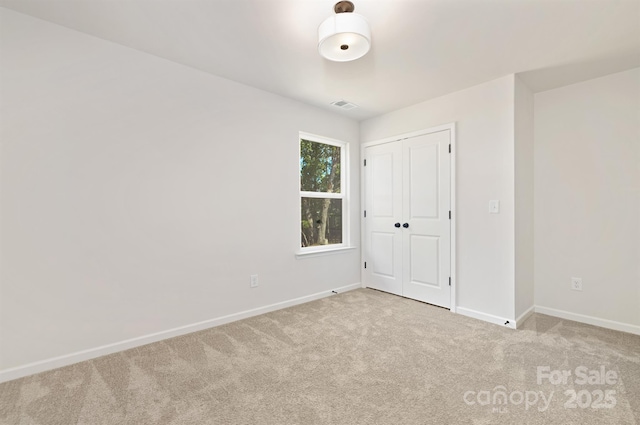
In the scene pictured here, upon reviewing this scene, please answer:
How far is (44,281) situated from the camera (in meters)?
2.12

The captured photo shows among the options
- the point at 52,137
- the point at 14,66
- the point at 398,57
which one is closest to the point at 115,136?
the point at 52,137

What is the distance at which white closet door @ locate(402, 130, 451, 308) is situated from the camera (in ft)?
11.3

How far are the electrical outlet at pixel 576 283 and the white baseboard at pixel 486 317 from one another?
0.87m

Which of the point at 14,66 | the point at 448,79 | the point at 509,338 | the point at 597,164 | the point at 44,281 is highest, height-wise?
the point at 448,79

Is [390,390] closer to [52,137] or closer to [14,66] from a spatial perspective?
[52,137]

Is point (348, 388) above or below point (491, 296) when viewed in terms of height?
below

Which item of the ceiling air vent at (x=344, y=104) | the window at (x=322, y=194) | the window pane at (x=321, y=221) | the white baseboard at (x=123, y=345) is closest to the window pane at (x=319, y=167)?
the window at (x=322, y=194)

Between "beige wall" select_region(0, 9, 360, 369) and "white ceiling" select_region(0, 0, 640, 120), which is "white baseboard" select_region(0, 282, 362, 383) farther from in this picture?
"white ceiling" select_region(0, 0, 640, 120)

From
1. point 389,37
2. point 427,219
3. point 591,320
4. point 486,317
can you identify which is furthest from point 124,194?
point 591,320

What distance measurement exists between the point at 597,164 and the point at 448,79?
171 centimetres

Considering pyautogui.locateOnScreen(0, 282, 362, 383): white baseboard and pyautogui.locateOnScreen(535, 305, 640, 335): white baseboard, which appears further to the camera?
pyautogui.locateOnScreen(535, 305, 640, 335): white baseboard

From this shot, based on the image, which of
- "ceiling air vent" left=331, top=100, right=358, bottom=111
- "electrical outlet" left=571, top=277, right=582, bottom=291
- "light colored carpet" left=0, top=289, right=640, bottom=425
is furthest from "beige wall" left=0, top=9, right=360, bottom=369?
"electrical outlet" left=571, top=277, right=582, bottom=291

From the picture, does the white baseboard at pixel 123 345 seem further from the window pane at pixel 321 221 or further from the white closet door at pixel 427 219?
the white closet door at pixel 427 219

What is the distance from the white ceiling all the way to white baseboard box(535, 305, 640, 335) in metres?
2.40
